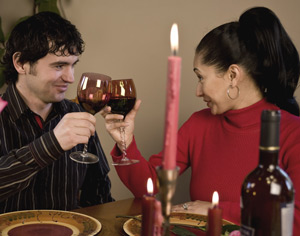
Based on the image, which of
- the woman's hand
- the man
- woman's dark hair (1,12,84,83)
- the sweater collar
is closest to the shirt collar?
the man

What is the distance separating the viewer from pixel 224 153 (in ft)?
5.52

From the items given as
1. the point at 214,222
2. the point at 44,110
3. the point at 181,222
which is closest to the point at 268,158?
the point at 214,222

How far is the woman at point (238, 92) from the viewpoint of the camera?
5.30ft

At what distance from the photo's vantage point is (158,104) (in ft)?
8.43

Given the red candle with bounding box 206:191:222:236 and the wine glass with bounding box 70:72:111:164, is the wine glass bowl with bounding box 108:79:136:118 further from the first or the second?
the red candle with bounding box 206:191:222:236

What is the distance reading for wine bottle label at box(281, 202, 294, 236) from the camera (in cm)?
64

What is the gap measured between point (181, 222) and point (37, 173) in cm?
73

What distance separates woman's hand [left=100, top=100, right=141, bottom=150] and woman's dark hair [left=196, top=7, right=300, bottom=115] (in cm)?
37

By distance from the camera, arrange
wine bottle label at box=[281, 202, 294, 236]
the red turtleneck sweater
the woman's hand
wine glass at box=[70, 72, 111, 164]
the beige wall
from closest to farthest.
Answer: wine bottle label at box=[281, 202, 294, 236], wine glass at box=[70, 72, 111, 164], the woman's hand, the red turtleneck sweater, the beige wall

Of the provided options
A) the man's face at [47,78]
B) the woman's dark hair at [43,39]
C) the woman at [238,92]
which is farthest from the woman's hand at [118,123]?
the woman's dark hair at [43,39]

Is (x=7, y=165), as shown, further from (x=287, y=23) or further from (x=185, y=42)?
(x=287, y=23)

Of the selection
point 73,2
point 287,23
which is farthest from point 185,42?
point 73,2

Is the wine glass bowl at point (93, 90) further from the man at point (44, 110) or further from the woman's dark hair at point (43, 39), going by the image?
the woman's dark hair at point (43, 39)

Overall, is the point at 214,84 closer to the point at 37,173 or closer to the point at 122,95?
the point at 122,95
